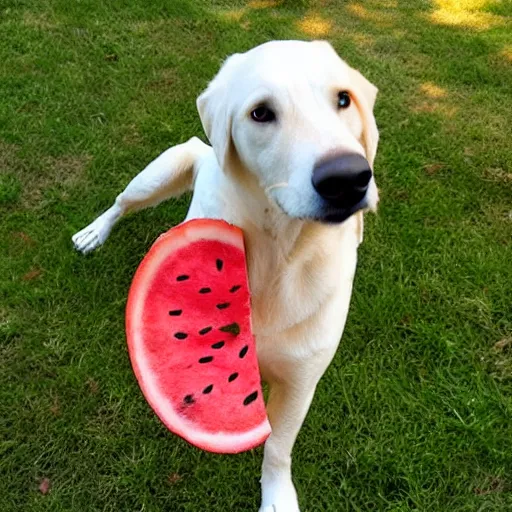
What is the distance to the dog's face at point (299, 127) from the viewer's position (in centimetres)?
194

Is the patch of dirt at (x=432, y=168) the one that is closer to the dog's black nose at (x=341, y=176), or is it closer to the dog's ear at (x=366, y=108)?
the dog's ear at (x=366, y=108)

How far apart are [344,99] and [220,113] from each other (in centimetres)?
44

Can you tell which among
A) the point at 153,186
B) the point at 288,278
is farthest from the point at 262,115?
the point at 153,186

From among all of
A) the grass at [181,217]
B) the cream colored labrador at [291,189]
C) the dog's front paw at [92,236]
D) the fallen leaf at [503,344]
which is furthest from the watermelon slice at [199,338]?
the fallen leaf at [503,344]

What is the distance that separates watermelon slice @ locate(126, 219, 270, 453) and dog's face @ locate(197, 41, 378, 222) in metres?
0.33

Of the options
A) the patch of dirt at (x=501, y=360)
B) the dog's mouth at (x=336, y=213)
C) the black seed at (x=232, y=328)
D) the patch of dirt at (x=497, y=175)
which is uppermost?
the dog's mouth at (x=336, y=213)

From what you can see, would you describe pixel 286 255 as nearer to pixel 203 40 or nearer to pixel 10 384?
pixel 10 384

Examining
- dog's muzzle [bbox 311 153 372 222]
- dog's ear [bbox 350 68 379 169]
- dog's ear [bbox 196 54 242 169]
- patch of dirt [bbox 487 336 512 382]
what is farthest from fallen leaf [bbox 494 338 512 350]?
dog's ear [bbox 196 54 242 169]

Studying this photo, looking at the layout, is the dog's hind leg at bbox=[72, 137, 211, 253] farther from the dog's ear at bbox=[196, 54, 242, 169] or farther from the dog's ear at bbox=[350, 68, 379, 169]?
the dog's ear at bbox=[350, 68, 379, 169]

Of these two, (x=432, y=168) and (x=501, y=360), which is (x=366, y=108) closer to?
(x=501, y=360)

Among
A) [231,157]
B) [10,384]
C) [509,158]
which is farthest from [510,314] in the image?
[10,384]

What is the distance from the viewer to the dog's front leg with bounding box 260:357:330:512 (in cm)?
268

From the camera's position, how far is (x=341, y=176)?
1.89m

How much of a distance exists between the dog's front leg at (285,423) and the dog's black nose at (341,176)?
88 centimetres
